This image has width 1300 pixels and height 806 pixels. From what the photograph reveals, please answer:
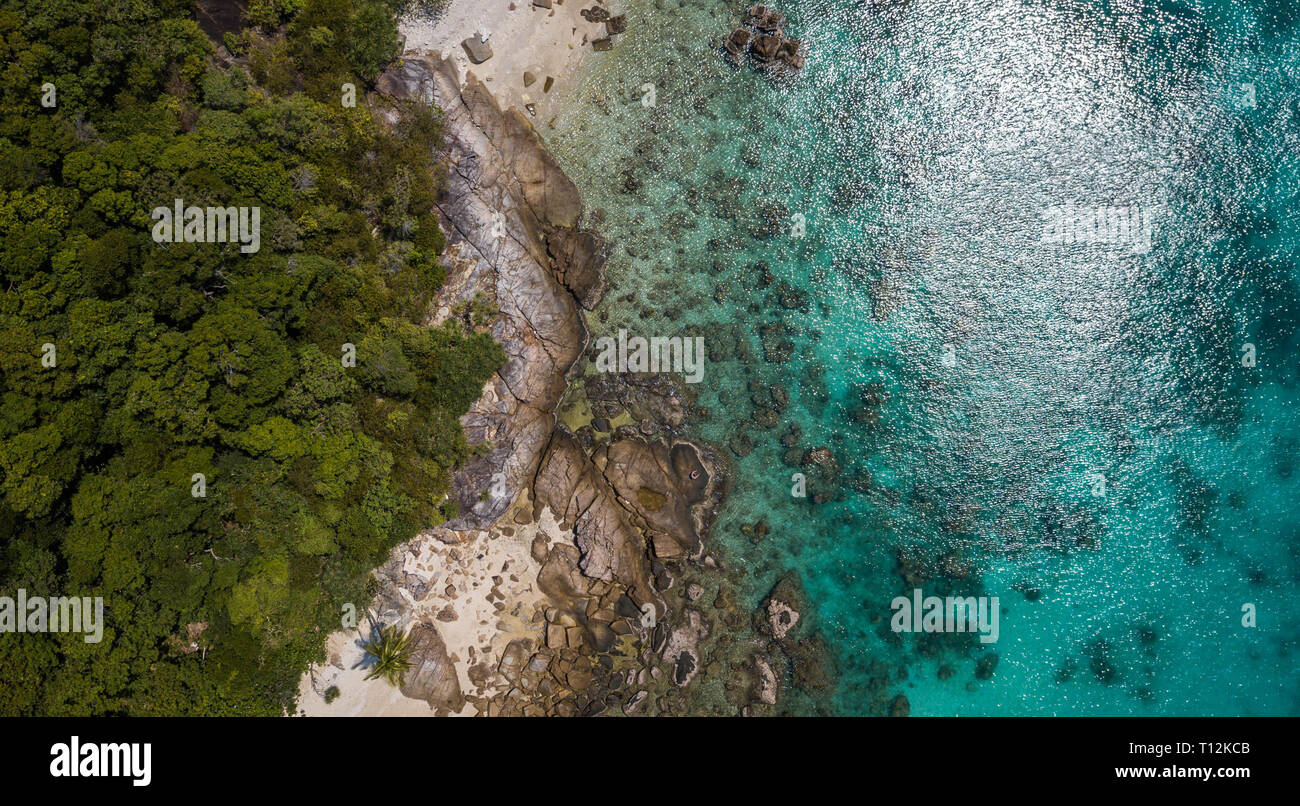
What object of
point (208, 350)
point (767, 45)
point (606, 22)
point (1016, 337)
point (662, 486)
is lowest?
point (662, 486)

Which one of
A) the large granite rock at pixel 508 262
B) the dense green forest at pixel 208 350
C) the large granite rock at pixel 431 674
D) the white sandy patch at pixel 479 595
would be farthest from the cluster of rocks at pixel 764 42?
the large granite rock at pixel 431 674

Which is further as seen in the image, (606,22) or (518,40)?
(606,22)

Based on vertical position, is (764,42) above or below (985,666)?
above

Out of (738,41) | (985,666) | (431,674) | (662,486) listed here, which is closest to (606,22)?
(738,41)

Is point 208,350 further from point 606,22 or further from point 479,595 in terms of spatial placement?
point 606,22

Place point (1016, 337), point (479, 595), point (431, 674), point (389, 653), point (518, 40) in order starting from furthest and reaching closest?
point (1016, 337)
point (518, 40)
point (479, 595)
point (431, 674)
point (389, 653)

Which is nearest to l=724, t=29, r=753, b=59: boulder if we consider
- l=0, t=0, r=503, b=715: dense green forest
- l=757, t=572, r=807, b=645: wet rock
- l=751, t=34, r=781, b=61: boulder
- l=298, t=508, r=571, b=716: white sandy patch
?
l=751, t=34, r=781, b=61: boulder
